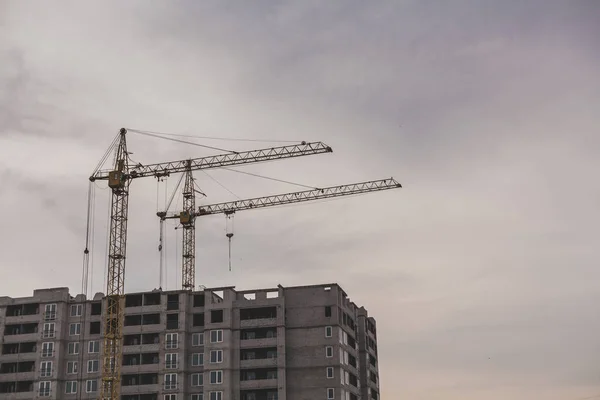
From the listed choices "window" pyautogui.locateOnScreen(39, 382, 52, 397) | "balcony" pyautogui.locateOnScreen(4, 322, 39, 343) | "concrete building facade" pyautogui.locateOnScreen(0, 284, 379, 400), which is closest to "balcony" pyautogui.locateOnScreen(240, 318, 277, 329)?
"concrete building facade" pyautogui.locateOnScreen(0, 284, 379, 400)

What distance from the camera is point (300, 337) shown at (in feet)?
482

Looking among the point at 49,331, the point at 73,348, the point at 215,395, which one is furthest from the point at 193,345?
the point at 49,331

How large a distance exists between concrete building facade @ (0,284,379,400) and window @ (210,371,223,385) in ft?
0.55

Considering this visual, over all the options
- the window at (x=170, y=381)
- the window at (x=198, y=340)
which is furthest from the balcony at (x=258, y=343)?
the window at (x=170, y=381)

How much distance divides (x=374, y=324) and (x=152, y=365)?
54412 millimetres

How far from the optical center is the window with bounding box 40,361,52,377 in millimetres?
151500

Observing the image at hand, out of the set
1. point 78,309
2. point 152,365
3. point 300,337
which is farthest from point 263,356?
point 78,309

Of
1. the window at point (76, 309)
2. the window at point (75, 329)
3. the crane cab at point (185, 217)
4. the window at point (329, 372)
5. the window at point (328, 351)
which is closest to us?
the window at point (329, 372)

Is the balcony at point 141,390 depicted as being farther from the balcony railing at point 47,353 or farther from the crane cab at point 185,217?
the crane cab at point 185,217

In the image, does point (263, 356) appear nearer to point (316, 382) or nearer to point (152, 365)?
point (316, 382)

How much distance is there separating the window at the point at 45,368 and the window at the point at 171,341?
21475 millimetres

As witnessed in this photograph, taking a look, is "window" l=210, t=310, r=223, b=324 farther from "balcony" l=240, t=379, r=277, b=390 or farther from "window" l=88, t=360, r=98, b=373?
"window" l=88, t=360, r=98, b=373

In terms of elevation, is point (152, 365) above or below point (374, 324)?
below

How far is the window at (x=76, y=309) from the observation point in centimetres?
15625
